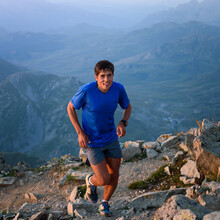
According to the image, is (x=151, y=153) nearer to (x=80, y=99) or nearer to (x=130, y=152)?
(x=130, y=152)

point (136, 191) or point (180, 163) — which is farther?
point (180, 163)

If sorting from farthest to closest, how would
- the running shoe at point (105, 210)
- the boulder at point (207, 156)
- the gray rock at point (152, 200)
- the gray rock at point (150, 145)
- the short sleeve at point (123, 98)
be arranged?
1. the gray rock at point (150, 145)
2. the boulder at point (207, 156)
3. the gray rock at point (152, 200)
4. the running shoe at point (105, 210)
5. the short sleeve at point (123, 98)

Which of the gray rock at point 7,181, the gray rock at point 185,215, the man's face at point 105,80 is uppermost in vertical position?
the man's face at point 105,80

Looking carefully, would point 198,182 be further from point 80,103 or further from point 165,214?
point 80,103

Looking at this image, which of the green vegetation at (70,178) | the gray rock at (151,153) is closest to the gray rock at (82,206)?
the green vegetation at (70,178)

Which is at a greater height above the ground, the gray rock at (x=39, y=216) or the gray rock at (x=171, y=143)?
the gray rock at (x=39, y=216)

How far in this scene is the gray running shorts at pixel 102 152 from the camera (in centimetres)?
513

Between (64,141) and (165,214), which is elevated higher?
(165,214)

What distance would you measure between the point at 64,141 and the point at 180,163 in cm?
18474

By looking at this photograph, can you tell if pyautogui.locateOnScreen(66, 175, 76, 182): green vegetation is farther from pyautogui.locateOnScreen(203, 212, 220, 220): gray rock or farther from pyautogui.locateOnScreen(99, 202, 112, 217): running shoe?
pyautogui.locateOnScreen(203, 212, 220, 220): gray rock

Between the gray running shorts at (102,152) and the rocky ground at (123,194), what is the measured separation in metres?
1.24

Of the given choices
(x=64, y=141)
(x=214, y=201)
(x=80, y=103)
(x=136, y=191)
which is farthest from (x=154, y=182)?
(x=64, y=141)

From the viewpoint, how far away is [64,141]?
187875 millimetres

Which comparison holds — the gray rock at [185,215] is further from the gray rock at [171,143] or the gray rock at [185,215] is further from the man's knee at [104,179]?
the gray rock at [171,143]
